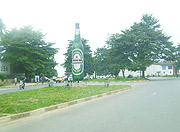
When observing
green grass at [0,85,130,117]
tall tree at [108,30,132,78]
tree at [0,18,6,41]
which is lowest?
green grass at [0,85,130,117]

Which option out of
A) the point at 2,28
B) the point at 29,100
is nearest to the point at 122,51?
the point at 2,28

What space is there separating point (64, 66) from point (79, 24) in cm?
4381

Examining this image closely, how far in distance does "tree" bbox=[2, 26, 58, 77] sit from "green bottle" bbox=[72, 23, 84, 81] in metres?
21.0

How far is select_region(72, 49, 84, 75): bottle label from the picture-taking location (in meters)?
23.3

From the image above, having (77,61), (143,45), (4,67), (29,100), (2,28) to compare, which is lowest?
(29,100)

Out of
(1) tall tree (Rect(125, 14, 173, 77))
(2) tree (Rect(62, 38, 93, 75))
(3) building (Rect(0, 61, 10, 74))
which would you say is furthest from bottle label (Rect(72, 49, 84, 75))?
(2) tree (Rect(62, 38, 93, 75))

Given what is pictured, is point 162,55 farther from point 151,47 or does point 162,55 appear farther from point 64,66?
point 64,66

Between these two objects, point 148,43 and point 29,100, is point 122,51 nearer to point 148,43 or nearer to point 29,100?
point 148,43

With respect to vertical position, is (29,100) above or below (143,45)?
below

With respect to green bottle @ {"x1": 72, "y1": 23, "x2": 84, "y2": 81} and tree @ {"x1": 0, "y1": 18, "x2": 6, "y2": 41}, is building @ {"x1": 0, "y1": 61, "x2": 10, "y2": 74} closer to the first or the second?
tree @ {"x1": 0, "y1": 18, "x2": 6, "y2": 41}

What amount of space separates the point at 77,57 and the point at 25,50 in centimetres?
2283

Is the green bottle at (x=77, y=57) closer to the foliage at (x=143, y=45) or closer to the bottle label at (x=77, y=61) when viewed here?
the bottle label at (x=77, y=61)

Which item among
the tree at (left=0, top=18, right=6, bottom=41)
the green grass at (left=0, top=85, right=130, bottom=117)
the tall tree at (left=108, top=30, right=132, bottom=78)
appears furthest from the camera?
the tall tree at (left=108, top=30, right=132, bottom=78)

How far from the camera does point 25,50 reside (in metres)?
42.7
